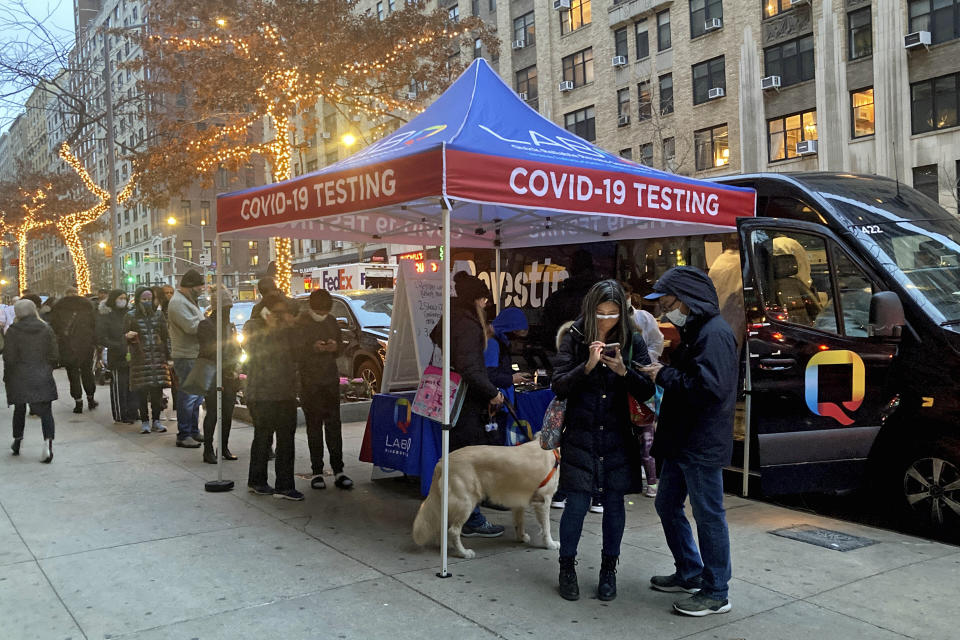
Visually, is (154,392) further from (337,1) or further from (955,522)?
(337,1)

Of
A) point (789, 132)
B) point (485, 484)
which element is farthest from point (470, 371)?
point (789, 132)

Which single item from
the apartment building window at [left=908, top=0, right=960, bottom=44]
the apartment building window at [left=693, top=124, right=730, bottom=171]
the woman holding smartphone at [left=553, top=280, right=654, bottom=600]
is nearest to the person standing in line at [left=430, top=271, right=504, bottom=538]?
the woman holding smartphone at [left=553, top=280, right=654, bottom=600]

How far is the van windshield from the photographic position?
19.8 feet

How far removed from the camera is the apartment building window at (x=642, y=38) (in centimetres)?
3547

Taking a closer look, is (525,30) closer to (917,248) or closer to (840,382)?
(917,248)

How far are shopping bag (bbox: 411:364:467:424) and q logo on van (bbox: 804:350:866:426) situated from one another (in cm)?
264

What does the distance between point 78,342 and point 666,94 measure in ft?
92.8

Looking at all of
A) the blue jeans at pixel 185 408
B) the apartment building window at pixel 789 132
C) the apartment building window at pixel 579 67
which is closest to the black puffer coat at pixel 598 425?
the blue jeans at pixel 185 408

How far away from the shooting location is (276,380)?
6.82m

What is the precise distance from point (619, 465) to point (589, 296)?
92 centimetres

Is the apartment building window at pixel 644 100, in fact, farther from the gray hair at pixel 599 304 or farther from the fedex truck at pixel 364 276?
the gray hair at pixel 599 304

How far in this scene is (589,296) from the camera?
4500mm

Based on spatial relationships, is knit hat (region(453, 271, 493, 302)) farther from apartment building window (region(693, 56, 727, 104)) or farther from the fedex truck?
apartment building window (region(693, 56, 727, 104))

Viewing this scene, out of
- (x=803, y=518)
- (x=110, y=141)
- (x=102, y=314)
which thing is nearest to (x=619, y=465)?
(x=803, y=518)
